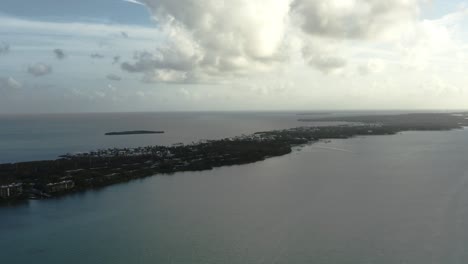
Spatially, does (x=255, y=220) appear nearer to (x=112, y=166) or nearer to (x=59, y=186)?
(x=59, y=186)

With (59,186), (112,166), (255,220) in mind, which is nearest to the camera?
(255,220)

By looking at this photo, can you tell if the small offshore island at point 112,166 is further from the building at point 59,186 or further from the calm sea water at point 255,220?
the calm sea water at point 255,220

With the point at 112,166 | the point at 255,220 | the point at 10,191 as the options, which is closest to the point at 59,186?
the point at 10,191

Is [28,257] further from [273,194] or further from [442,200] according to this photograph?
[442,200]

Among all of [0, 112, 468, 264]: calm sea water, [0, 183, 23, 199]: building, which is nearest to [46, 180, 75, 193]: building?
[0, 112, 468, 264]: calm sea water

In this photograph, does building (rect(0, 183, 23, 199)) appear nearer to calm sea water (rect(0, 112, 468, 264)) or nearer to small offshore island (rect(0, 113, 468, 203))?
small offshore island (rect(0, 113, 468, 203))

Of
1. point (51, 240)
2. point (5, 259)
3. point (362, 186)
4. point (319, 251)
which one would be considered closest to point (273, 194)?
point (362, 186)

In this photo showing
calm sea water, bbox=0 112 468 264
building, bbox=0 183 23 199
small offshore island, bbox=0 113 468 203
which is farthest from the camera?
small offshore island, bbox=0 113 468 203
